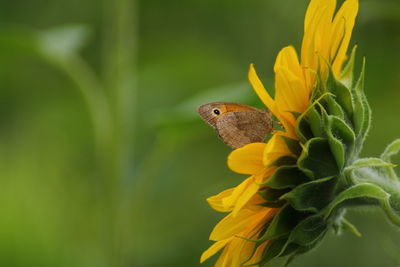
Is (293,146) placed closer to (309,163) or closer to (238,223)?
(309,163)

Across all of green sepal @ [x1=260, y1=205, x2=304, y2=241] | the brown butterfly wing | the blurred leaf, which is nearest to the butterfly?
the brown butterfly wing

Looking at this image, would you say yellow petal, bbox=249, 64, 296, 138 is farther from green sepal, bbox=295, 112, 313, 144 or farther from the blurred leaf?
the blurred leaf

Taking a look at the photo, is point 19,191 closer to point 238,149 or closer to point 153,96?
point 153,96

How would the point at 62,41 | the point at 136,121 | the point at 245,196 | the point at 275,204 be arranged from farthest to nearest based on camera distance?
the point at 136,121, the point at 62,41, the point at 275,204, the point at 245,196

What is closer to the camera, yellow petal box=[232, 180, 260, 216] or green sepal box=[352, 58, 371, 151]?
yellow petal box=[232, 180, 260, 216]

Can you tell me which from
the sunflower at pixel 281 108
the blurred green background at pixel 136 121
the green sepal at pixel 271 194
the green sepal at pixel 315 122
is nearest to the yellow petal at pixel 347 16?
the sunflower at pixel 281 108

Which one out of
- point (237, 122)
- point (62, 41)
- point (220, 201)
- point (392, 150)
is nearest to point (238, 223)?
point (220, 201)

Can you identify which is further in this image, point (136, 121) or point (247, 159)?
point (136, 121)
